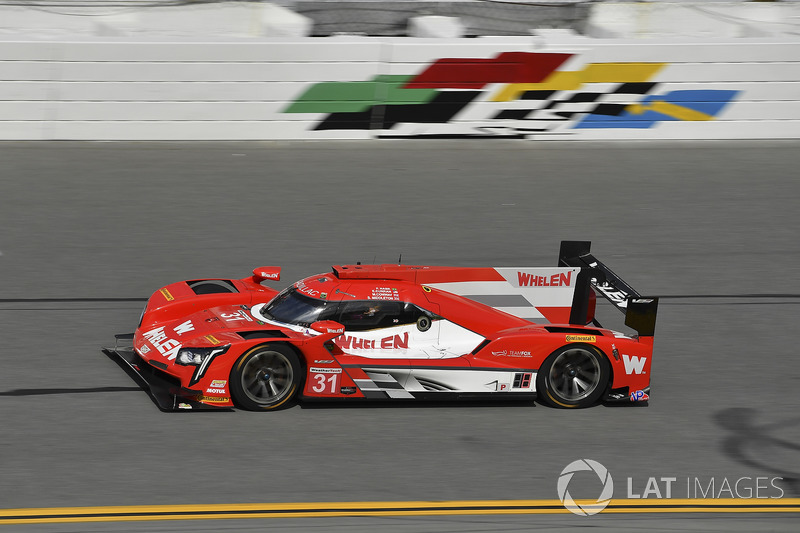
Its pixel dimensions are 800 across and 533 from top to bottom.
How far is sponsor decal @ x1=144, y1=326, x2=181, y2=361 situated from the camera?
799cm

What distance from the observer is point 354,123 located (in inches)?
620

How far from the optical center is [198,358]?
7695mm

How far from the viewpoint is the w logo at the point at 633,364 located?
8.34 metres

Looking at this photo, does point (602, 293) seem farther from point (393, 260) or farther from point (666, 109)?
point (666, 109)

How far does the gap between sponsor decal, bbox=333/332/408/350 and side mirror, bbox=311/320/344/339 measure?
23cm

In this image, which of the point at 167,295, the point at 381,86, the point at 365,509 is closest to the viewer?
the point at 365,509

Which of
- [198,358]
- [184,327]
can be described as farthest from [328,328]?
[184,327]

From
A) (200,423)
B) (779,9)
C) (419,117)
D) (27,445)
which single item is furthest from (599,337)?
(779,9)

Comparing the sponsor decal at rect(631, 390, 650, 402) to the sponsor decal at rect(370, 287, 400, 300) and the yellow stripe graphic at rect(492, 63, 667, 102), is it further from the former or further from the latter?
the yellow stripe graphic at rect(492, 63, 667, 102)

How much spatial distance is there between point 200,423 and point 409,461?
1631 millimetres

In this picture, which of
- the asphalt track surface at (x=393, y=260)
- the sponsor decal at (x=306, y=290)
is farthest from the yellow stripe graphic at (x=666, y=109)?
the sponsor decal at (x=306, y=290)

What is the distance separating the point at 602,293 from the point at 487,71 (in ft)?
23.9

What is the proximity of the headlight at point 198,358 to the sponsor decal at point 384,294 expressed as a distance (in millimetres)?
1319

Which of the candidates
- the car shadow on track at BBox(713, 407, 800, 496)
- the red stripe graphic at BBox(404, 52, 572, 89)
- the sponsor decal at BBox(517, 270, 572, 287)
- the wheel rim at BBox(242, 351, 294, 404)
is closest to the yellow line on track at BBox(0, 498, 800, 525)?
the car shadow on track at BBox(713, 407, 800, 496)
